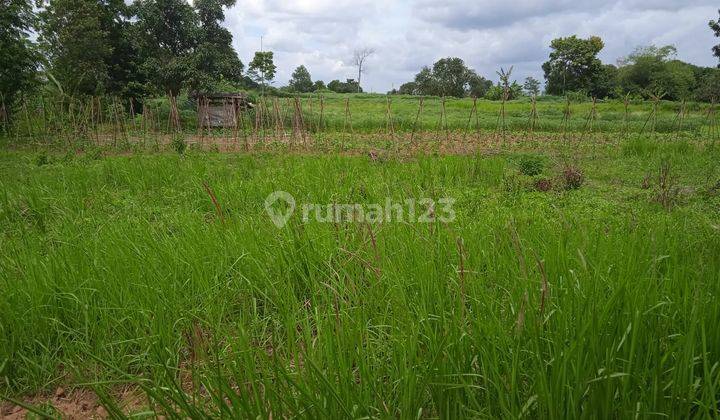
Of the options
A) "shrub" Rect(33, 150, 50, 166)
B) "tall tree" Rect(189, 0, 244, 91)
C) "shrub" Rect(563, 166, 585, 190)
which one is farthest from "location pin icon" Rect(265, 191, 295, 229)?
"tall tree" Rect(189, 0, 244, 91)

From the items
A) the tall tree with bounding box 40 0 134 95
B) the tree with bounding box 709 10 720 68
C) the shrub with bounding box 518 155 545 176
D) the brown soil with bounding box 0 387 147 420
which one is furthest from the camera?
the tree with bounding box 709 10 720 68

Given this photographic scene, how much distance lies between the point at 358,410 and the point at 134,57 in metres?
19.5

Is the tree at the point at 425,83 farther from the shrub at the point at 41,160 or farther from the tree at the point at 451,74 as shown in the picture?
the shrub at the point at 41,160

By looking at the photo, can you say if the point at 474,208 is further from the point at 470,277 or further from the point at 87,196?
the point at 87,196

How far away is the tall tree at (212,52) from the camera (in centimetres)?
1709

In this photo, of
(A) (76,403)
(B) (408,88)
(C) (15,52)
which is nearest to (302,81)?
(B) (408,88)

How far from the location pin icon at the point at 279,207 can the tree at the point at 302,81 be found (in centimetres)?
5013

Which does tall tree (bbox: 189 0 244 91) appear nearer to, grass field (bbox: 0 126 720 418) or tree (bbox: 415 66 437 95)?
grass field (bbox: 0 126 720 418)

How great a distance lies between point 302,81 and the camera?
54875 millimetres

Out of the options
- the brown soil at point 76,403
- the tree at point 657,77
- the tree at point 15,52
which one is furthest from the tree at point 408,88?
the brown soil at point 76,403

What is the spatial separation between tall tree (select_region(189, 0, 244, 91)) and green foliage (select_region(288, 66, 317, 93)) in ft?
113

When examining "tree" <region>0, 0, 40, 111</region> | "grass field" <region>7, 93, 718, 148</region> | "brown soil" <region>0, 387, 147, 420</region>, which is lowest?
"brown soil" <region>0, 387, 147, 420</region>

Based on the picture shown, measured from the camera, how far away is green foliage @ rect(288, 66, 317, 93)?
2109 inches

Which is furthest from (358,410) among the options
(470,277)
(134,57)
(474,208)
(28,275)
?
(134,57)
